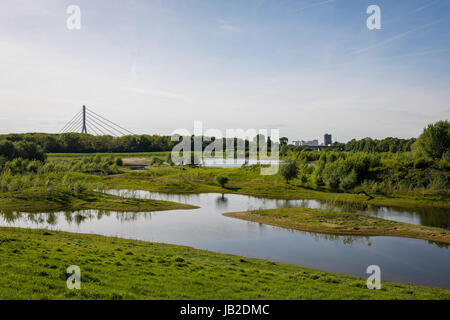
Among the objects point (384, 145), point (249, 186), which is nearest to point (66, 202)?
point (249, 186)

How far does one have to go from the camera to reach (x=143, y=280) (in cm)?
A: 1416

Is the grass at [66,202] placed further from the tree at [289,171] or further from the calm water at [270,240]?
the tree at [289,171]

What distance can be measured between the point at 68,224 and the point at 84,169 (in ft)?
199

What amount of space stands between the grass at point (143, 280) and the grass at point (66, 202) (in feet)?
89.0

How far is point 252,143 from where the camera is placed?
16850cm

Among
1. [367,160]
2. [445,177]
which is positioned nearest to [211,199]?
[367,160]

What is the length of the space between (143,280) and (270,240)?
19824 mm

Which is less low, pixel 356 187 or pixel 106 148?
pixel 106 148

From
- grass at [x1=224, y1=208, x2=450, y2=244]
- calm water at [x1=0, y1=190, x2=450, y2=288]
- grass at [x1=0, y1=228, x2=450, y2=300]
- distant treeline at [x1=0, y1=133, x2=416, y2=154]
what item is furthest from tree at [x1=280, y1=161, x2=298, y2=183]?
distant treeline at [x1=0, y1=133, x2=416, y2=154]

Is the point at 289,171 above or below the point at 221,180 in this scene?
above

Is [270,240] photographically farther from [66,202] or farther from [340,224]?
[66,202]

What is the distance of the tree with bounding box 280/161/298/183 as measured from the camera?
72125 mm

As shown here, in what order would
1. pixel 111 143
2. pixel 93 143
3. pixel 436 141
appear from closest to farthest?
1. pixel 436 141
2. pixel 93 143
3. pixel 111 143
